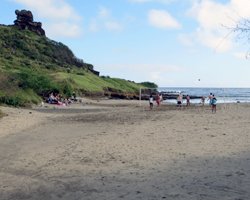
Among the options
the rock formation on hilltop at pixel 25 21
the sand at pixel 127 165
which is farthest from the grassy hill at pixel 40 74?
the sand at pixel 127 165

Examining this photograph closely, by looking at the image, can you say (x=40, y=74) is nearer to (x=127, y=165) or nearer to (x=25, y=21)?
(x=127, y=165)

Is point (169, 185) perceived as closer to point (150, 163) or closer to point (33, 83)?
point (150, 163)

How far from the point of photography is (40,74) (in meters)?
65.4

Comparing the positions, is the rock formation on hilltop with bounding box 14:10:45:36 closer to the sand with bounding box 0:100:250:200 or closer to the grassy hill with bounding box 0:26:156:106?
the grassy hill with bounding box 0:26:156:106

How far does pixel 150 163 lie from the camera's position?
12414mm

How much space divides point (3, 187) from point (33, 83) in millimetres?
46409

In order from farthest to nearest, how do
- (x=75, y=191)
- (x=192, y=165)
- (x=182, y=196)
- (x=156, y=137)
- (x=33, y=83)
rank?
1. (x=33, y=83)
2. (x=156, y=137)
3. (x=192, y=165)
4. (x=75, y=191)
5. (x=182, y=196)

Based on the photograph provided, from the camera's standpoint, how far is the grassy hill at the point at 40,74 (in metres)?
47.3

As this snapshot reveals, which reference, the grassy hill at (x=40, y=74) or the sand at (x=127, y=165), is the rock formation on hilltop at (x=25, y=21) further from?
the sand at (x=127, y=165)

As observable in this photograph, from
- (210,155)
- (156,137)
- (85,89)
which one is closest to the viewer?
(210,155)

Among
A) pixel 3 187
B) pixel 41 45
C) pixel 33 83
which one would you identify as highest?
pixel 41 45

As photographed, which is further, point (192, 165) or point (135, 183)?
point (192, 165)

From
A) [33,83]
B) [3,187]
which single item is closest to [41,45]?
[33,83]

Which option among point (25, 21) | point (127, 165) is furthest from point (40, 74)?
point (25, 21)
